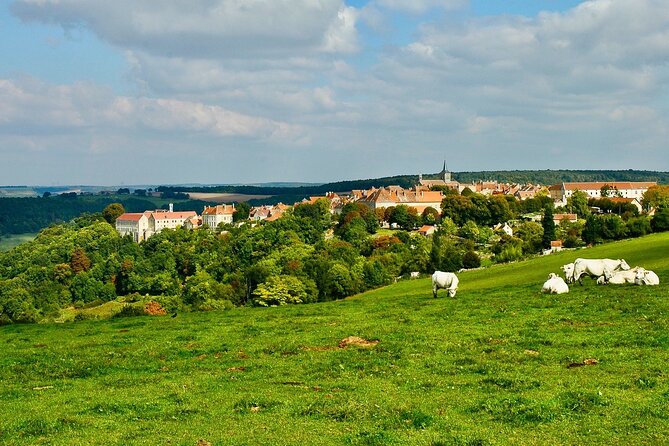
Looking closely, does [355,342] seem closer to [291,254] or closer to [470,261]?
[470,261]

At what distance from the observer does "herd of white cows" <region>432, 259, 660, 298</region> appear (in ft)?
99.8

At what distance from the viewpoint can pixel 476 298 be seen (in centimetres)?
3122

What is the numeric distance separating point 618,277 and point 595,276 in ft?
4.27

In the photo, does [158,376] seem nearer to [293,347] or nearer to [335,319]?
[293,347]

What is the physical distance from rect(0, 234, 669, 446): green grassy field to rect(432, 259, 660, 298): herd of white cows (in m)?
1.82

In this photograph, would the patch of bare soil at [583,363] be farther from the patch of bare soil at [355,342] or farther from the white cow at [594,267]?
the white cow at [594,267]

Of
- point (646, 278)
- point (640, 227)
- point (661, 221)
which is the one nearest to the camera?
point (646, 278)

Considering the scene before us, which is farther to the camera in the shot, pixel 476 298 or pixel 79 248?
pixel 79 248

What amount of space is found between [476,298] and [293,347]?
1281 cm

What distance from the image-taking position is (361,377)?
1681 cm

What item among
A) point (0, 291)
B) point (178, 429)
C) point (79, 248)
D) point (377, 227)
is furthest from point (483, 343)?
point (79, 248)

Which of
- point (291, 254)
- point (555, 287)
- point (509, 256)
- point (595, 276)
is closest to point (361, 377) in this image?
point (555, 287)

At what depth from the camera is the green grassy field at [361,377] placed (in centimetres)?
1243

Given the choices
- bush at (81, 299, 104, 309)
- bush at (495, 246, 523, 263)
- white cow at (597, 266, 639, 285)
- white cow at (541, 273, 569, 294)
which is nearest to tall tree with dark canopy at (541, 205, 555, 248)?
bush at (495, 246, 523, 263)
